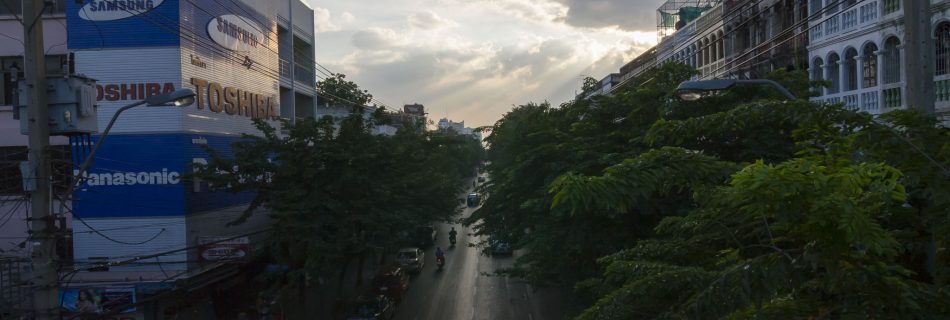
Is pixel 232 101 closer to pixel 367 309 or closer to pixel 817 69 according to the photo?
pixel 367 309

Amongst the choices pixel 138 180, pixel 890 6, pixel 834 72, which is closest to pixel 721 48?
pixel 834 72

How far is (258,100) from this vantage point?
2420cm

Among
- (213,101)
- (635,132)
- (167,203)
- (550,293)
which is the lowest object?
(550,293)

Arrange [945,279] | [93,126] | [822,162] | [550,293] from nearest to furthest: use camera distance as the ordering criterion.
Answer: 1. [945,279]
2. [822,162]
3. [93,126]
4. [550,293]

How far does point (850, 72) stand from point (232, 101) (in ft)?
62.4

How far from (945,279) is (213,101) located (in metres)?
20.3

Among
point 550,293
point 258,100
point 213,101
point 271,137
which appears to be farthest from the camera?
point 550,293

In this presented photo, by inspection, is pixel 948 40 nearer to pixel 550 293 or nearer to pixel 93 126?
pixel 93 126

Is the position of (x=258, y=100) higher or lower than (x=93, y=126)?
higher

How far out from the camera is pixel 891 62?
15.4 metres

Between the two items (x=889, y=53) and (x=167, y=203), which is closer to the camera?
(x=889, y=53)

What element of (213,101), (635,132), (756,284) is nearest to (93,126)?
(756,284)

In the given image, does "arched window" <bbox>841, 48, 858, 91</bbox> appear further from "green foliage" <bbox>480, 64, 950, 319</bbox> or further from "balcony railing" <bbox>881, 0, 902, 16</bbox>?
"green foliage" <bbox>480, 64, 950, 319</bbox>

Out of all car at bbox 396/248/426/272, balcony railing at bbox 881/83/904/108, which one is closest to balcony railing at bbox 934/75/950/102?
balcony railing at bbox 881/83/904/108
